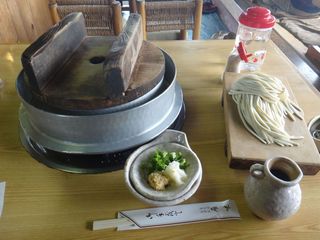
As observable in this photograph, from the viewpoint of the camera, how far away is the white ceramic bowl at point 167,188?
0.70 metres

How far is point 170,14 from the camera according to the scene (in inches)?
76.4

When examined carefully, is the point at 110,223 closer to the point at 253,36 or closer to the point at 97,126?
the point at 97,126

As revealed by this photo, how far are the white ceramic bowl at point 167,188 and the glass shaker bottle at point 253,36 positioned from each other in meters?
0.53

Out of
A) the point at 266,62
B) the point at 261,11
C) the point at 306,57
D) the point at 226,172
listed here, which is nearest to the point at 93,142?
the point at 226,172

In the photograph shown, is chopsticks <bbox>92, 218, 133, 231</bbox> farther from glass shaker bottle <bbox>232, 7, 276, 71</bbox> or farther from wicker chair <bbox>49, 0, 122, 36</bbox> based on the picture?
wicker chair <bbox>49, 0, 122, 36</bbox>

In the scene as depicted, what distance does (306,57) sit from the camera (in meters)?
1.60

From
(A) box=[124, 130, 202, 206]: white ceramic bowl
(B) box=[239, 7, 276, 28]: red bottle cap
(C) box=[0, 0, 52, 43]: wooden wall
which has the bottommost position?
(C) box=[0, 0, 52, 43]: wooden wall

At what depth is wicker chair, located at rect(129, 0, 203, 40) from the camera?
1.89 meters

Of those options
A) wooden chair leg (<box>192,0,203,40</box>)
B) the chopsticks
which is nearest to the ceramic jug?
the chopsticks

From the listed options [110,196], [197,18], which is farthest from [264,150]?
[197,18]

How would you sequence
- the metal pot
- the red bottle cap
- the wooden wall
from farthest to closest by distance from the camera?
the wooden wall, the red bottle cap, the metal pot

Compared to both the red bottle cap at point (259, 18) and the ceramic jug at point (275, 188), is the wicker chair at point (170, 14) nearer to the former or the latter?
the red bottle cap at point (259, 18)


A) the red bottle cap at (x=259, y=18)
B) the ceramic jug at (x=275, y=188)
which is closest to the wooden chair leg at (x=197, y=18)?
the red bottle cap at (x=259, y=18)

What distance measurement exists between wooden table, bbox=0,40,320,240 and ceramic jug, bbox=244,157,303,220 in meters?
0.07
